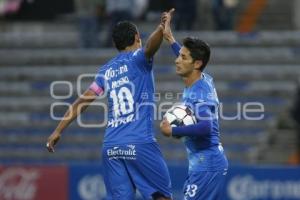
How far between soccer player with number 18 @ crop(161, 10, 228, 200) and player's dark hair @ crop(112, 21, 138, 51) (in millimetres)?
706

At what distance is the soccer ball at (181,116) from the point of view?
888cm

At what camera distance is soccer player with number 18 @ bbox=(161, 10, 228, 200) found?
8945 millimetres

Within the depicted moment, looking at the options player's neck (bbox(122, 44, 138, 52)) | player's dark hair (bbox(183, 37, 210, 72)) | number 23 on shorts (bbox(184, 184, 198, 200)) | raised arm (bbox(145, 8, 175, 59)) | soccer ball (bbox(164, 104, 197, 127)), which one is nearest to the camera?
soccer ball (bbox(164, 104, 197, 127))

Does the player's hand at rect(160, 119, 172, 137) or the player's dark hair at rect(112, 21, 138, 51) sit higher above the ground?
the player's dark hair at rect(112, 21, 138, 51)

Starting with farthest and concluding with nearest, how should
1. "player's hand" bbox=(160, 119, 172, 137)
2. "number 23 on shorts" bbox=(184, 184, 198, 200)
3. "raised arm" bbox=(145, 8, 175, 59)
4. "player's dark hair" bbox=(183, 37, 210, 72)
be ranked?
1. "raised arm" bbox=(145, 8, 175, 59)
2. "player's dark hair" bbox=(183, 37, 210, 72)
3. "number 23 on shorts" bbox=(184, 184, 198, 200)
4. "player's hand" bbox=(160, 119, 172, 137)

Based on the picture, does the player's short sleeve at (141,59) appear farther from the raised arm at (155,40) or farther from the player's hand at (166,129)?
the player's hand at (166,129)

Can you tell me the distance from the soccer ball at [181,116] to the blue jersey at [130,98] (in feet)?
2.57

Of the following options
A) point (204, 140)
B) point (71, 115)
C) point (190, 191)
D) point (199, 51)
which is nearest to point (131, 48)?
point (71, 115)

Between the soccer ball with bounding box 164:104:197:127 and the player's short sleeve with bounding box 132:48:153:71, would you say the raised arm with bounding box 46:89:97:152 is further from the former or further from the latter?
the soccer ball with bounding box 164:104:197:127

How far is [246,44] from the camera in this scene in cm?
1834

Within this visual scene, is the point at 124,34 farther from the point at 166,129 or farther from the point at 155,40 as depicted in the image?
the point at 166,129

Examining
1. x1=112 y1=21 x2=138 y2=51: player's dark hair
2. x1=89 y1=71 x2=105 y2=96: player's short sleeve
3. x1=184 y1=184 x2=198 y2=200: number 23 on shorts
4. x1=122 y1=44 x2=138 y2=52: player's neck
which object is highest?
x1=112 y1=21 x2=138 y2=51: player's dark hair

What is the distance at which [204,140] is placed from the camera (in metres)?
9.01

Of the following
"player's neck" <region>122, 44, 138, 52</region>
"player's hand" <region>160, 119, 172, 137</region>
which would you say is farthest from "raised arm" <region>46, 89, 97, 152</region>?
"player's hand" <region>160, 119, 172, 137</region>
